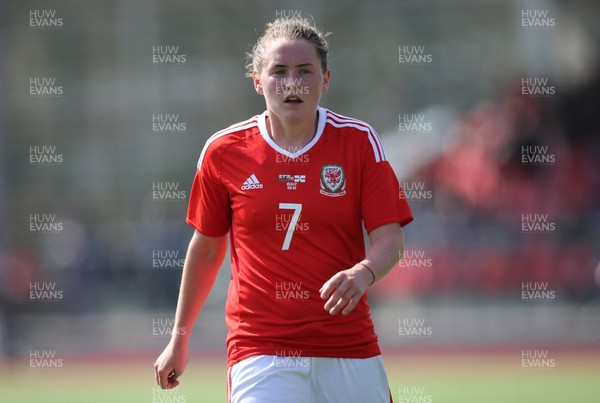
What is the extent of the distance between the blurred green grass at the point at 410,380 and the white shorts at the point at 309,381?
4.73 m

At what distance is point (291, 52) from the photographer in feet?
12.7

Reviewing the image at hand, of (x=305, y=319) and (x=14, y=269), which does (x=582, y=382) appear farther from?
(x=14, y=269)

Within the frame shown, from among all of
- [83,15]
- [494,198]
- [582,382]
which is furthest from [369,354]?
[83,15]

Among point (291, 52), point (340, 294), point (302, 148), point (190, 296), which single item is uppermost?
point (291, 52)

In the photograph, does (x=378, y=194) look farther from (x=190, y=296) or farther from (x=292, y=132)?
(x=190, y=296)

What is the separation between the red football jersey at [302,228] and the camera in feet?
12.5

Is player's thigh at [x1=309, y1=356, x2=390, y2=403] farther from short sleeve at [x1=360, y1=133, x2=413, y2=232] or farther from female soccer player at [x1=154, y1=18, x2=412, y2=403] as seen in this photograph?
short sleeve at [x1=360, y1=133, x2=413, y2=232]

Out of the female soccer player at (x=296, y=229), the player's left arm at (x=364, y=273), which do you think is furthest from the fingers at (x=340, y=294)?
Answer: the female soccer player at (x=296, y=229)

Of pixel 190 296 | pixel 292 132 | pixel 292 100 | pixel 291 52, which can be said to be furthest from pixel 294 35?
pixel 190 296

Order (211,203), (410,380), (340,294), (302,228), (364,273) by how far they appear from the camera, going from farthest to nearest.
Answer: (410,380), (211,203), (302,228), (364,273), (340,294)

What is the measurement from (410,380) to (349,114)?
26.7 ft

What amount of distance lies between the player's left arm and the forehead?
0.72 m

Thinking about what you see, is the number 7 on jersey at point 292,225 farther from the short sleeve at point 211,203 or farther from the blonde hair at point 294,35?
the blonde hair at point 294,35

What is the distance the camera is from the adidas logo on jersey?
155 inches
